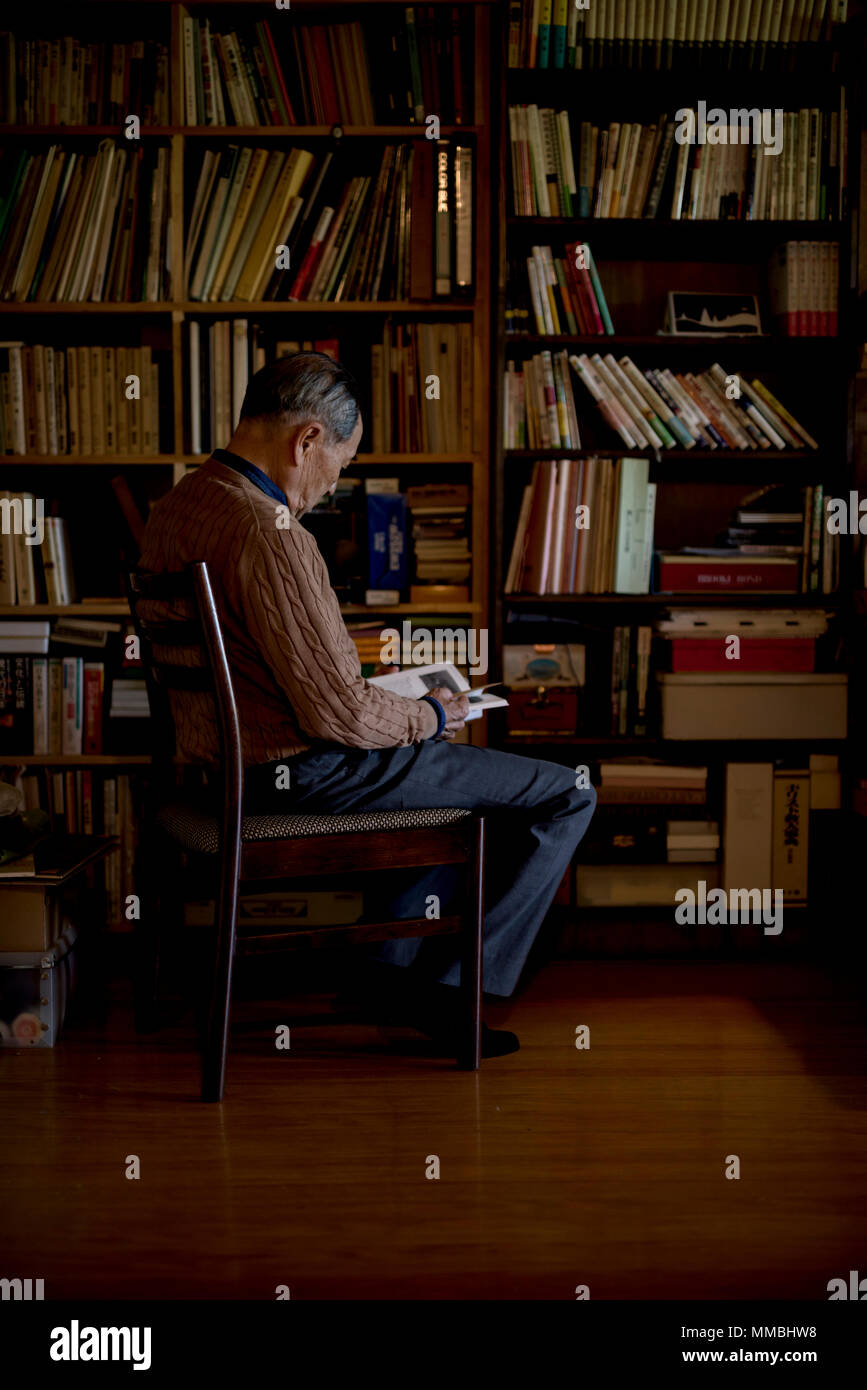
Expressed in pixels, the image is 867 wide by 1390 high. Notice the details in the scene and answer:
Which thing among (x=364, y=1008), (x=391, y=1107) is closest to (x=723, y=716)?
(x=364, y=1008)

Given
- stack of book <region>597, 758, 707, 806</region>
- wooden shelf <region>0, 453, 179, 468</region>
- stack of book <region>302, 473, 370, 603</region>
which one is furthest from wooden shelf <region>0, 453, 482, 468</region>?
stack of book <region>597, 758, 707, 806</region>

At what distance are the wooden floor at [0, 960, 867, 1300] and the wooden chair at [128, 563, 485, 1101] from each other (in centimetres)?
16

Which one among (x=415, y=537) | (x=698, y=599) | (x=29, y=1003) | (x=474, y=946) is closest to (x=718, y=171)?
(x=698, y=599)

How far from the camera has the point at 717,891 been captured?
2719 mm

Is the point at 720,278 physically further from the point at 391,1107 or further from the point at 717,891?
the point at 391,1107

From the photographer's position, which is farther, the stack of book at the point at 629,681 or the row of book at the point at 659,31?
the stack of book at the point at 629,681

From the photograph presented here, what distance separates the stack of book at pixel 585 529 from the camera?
2.67 meters

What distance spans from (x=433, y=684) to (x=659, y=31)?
62.7 inches

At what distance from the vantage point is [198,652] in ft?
6.13

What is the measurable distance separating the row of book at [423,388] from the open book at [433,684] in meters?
0.67

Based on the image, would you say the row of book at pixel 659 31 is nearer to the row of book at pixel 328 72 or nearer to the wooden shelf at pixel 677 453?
the row of book at pixel 328 72

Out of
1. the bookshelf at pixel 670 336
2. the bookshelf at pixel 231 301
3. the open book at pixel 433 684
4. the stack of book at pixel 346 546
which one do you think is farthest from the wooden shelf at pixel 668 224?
the open book at pixel 433 684

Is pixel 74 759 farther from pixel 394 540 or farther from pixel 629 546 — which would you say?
pixel 629 546
